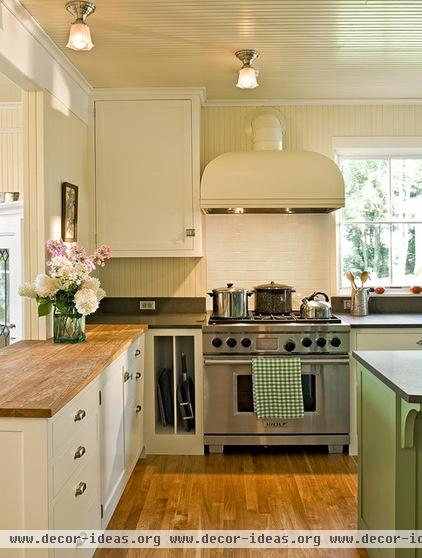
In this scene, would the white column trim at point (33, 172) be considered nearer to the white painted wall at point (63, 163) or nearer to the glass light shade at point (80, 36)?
the white painted wall at point (63, 163)

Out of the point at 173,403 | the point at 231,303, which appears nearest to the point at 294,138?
the point at 231,303

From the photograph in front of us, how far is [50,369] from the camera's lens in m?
2.42

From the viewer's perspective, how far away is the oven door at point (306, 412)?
3.88m

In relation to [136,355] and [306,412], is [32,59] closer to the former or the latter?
[136,355]

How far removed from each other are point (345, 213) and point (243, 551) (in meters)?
2.81

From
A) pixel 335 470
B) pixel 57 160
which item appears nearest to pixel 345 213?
pixel 335 470

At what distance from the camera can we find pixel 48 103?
132 inches

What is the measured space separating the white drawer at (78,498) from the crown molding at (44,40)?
6.85ft

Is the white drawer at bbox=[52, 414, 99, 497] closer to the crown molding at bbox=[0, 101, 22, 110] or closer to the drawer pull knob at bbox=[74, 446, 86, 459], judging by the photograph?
the drawer pull knob at bbox=[74, 446, 86, 459]

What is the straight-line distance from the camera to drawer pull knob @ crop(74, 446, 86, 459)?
2.17 m

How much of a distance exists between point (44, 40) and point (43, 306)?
1.46 meters

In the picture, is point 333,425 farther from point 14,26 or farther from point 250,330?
point 14,26

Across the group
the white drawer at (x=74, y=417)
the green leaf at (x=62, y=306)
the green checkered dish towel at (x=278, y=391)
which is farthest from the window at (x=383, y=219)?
the white drawer at (x=74, y=417)

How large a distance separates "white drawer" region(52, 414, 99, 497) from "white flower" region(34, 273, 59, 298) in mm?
776
